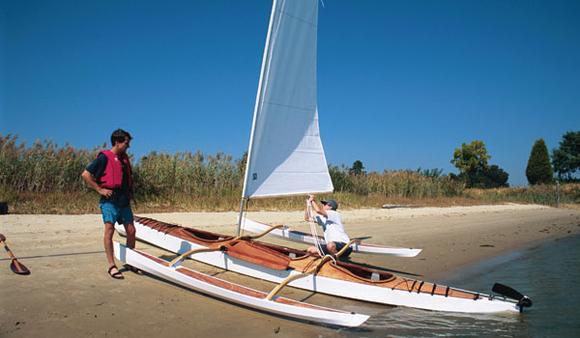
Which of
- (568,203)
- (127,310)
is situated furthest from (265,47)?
(568,203)

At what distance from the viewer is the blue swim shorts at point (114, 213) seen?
4840mm

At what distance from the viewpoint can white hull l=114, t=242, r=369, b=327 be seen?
3.62 metres

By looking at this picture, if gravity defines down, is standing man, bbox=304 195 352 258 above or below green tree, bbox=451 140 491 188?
below

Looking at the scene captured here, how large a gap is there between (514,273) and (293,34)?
5.38 metres

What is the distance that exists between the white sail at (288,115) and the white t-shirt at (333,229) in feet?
1.76

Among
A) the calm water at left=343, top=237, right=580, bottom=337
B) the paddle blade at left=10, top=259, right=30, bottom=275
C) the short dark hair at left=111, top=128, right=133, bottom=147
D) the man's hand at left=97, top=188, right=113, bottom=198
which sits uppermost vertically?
the short dark hair at left=111, top=128, right=133, bottom=147

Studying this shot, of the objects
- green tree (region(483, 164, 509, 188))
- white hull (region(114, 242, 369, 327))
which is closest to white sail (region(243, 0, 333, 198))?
white hull (region(114, 242, 369, 327))

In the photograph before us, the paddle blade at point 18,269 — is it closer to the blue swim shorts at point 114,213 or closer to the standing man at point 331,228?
the blue swim shorts at point 114,213

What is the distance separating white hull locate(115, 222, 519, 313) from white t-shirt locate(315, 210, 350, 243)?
1133 millimetres

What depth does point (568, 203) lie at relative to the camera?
1183 inches

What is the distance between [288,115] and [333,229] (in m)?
1.83

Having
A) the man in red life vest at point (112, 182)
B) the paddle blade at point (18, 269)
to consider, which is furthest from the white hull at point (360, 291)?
the paddle blade at point (18, 269)

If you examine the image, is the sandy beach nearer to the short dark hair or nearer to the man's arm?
the man's arm

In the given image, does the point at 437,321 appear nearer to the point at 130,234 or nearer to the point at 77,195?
the point at 130,234
